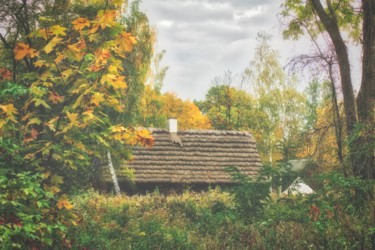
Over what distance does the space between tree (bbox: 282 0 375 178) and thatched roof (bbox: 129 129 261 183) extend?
8.27m

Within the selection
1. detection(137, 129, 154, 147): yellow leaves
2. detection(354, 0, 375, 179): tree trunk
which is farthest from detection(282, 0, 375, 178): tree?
detection(137, 129, 154, 147): yellow leaves

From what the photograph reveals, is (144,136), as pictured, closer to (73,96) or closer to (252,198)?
(73,96)

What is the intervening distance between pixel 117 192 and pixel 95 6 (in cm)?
1012

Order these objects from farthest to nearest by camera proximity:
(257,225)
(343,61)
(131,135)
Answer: (343,61), (257,225), (131,135)

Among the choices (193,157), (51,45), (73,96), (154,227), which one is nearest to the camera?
(51,45)

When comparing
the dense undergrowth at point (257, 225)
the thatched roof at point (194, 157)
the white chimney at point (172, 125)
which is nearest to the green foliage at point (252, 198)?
the dense undergrowth at point (257, 225)

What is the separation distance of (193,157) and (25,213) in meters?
17.5

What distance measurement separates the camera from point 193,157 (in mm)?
22734

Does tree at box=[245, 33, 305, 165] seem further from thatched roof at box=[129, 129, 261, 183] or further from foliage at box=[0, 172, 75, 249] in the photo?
foliage at box=[0, 172, 75, 249]

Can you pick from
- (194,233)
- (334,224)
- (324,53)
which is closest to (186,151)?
(324,53)

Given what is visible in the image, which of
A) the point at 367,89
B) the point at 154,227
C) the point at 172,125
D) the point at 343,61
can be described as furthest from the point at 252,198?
the point at 172,125

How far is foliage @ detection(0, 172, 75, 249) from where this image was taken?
4891 millimetres

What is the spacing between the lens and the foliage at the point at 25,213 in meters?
4.89

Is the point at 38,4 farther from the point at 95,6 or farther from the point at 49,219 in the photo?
the point at 49,219
